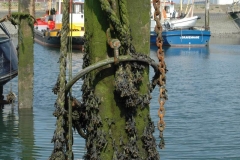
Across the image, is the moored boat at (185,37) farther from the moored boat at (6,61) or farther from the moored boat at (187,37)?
the moored boat at (6,61)

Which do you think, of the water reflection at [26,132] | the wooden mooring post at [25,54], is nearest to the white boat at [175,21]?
the water reflection at [26,132]

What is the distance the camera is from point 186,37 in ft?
149

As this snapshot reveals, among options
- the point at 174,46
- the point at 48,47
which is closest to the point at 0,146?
the point at 48,47

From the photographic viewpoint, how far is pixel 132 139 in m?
4.20

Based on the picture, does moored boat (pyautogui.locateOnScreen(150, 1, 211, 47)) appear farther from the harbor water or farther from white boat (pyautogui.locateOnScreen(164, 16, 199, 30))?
the harbor water

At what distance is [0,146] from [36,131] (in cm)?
146

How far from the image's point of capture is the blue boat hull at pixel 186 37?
4538 cm

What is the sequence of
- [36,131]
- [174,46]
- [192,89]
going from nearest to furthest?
[36,131], [192,89], [174,46]

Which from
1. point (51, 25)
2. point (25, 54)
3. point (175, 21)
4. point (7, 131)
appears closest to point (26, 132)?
point (7, 131)

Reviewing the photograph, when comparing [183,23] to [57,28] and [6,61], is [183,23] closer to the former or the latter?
[57,28]

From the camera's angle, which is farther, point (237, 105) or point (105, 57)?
point (237, 105)

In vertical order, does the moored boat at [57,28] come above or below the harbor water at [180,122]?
above

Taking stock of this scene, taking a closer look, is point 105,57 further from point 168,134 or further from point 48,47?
point 48,47

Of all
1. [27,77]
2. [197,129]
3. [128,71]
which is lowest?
[197,129]
